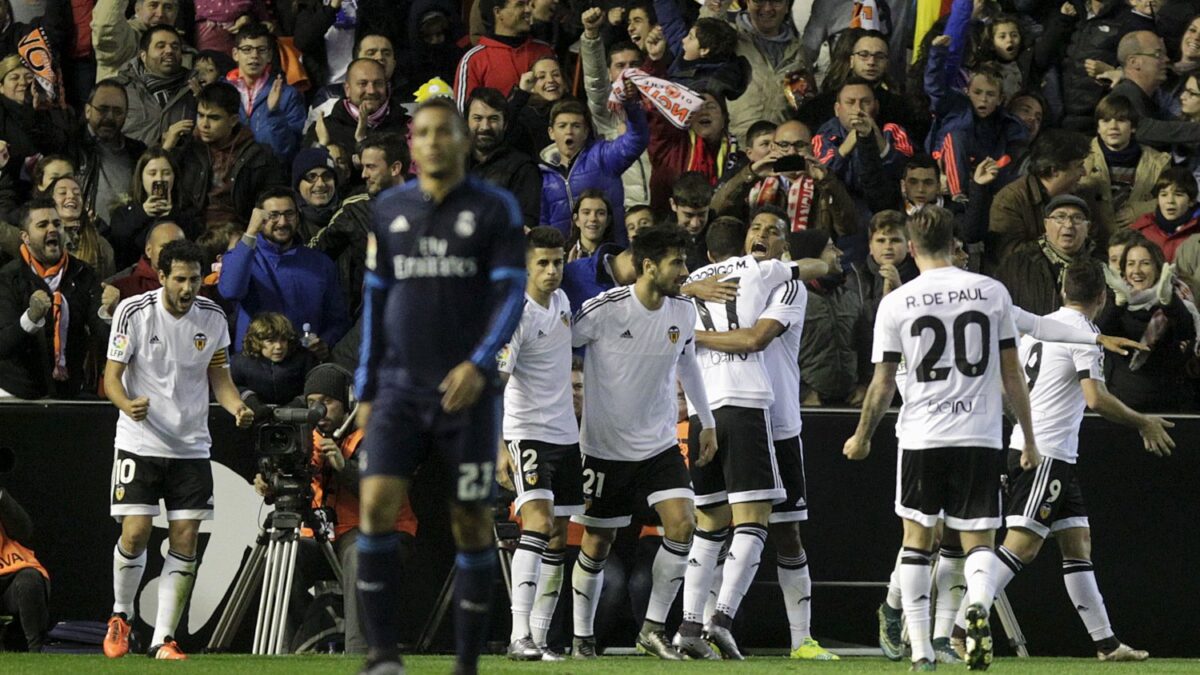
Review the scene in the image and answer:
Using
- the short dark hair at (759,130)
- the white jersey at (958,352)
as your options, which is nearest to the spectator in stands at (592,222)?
the short dark hair at (759,130)

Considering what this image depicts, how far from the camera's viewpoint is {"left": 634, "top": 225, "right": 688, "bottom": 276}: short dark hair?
11.2 m

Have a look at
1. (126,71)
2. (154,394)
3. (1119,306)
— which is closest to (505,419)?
(154,394)

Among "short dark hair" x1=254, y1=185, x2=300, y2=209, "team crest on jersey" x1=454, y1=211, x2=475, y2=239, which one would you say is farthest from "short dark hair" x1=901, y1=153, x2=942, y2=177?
"team crest on jersey" x1=454, y1=211, x2=475, y2=239

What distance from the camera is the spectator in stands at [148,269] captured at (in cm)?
1329

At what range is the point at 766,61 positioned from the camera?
15703mm

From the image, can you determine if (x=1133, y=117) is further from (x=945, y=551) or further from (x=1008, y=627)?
(x=945, y=551)

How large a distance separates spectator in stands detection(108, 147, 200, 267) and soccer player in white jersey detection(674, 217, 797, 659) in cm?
439

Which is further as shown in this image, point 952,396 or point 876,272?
point 876,272

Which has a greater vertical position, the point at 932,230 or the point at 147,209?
the point at 147,209

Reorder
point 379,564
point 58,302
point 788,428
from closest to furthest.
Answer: point 379,564 < point 788,428 < point 58,302

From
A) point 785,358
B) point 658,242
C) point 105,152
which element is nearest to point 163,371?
point 658,242

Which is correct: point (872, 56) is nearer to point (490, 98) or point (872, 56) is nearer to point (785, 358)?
point (490, 98)

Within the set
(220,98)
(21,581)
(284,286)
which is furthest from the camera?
(220,98)

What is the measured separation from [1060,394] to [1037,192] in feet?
10.1
